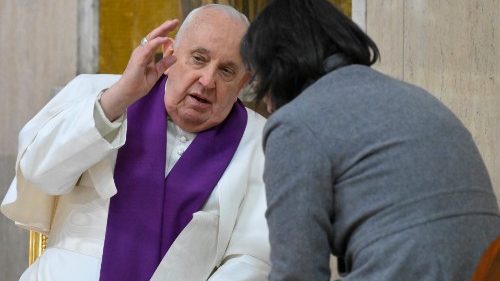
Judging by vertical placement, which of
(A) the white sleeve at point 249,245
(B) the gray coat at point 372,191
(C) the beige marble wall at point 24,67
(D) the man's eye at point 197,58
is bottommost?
(C) the beige marble wall at point 24,67

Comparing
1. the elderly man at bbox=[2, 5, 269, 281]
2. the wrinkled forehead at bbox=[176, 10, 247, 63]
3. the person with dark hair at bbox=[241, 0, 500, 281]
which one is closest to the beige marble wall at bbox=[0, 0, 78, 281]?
the elderly man at bbox=[2, 5, 269, 281]

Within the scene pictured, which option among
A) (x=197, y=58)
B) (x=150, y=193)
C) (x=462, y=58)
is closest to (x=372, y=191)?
(x=150, y=193)

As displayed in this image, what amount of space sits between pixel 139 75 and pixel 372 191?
1.41 metres

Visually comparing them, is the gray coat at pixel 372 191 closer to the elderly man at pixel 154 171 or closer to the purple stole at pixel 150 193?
the elderly man at pixel 154 171

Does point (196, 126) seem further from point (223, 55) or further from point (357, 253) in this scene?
point (357, 253)

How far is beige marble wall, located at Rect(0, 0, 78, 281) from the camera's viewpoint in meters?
5.63

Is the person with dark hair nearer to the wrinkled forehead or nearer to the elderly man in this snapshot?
the elderly man

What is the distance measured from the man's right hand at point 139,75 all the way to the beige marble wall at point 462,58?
150cm

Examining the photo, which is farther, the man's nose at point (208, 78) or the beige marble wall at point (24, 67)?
the beige marble wall at point (24, 67)

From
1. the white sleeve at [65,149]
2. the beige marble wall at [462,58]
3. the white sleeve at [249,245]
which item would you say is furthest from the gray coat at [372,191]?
the beige marble wall at [462,58]

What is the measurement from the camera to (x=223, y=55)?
4020mm

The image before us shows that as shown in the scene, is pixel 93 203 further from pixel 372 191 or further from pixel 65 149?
pixel 372 191

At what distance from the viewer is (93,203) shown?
3.94 m

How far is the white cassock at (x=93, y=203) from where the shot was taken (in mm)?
3732
